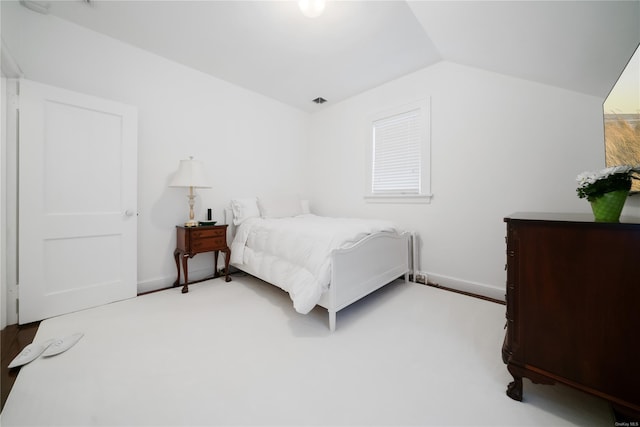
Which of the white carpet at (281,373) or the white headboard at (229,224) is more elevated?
the white headboard at (229,224)

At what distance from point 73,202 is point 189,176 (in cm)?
97

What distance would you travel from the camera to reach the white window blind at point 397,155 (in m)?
3.00

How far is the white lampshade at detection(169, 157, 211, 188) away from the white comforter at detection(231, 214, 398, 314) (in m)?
0.74

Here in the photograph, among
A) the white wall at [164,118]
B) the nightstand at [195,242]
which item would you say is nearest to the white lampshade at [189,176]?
the white wall at [164,118]

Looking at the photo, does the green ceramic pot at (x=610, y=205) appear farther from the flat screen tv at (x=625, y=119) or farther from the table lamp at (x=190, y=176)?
the table lamp at (x=190, y=176)

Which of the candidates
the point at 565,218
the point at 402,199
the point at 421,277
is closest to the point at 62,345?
the point at 565,218

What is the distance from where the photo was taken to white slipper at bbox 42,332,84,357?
59.9 inches

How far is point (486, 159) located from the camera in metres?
2.46

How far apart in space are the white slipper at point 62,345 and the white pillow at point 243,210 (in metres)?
1.74

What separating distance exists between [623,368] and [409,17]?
2.66 meters

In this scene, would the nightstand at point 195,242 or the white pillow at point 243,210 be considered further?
the white pillow at point 243,210

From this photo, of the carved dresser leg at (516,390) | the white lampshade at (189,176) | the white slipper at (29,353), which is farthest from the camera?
the white lampshade at (189,176)

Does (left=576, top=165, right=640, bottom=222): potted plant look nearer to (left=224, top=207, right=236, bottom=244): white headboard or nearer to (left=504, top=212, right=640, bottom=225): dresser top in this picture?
(left=504, top=212, right=640, bottom=225): dresser top

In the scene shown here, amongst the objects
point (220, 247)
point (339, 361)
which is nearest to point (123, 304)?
point (220, 247)
